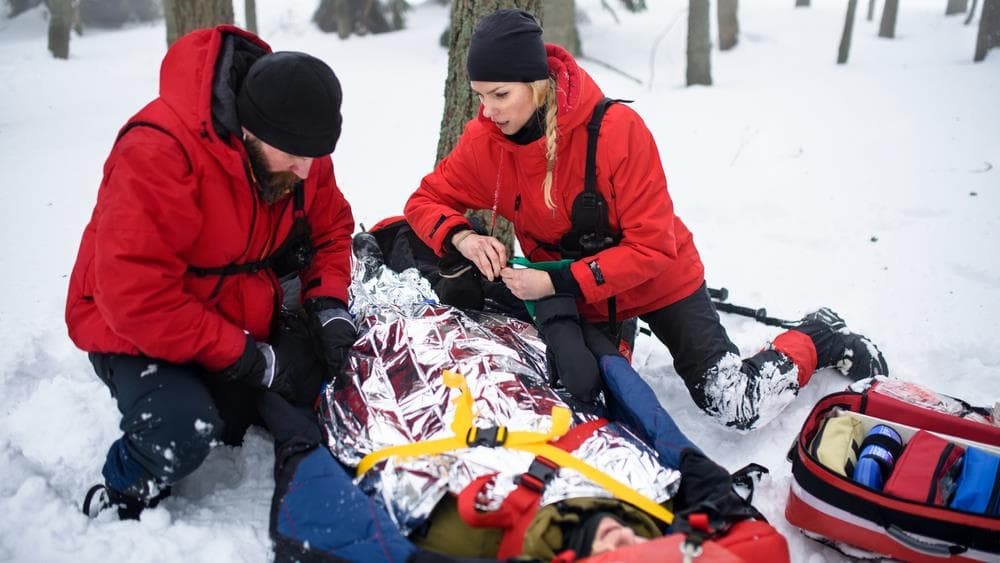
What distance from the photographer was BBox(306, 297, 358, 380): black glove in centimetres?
280

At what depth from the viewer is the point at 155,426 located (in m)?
2.35

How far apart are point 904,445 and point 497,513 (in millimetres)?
1636

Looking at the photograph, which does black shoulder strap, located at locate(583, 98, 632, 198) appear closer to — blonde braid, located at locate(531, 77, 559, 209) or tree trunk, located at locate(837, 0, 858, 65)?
blonde braid, located at locate(531, 77, 559, 209)

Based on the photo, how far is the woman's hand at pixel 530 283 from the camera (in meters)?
2.93

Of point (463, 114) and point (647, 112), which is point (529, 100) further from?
point (647, 112)

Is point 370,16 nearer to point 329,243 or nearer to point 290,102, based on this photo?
point 329,243

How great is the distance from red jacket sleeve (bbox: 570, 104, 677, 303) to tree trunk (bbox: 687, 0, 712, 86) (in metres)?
7.96

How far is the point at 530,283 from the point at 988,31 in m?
9.93

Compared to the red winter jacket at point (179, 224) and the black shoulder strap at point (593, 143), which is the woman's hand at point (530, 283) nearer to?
the black shoulder strap at point (593, 143)

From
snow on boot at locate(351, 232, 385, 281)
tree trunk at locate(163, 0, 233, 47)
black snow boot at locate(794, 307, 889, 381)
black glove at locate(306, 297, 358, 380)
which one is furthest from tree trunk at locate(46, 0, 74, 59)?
black snow boot at locate(794, 307, 889, 381)

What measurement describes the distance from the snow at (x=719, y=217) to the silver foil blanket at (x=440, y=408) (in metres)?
0.50

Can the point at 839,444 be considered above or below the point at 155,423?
below

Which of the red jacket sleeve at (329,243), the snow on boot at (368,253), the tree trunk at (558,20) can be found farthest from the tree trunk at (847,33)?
the red jacket sleeve at (329,243)

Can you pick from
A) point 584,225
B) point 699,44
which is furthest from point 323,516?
point 699,44
